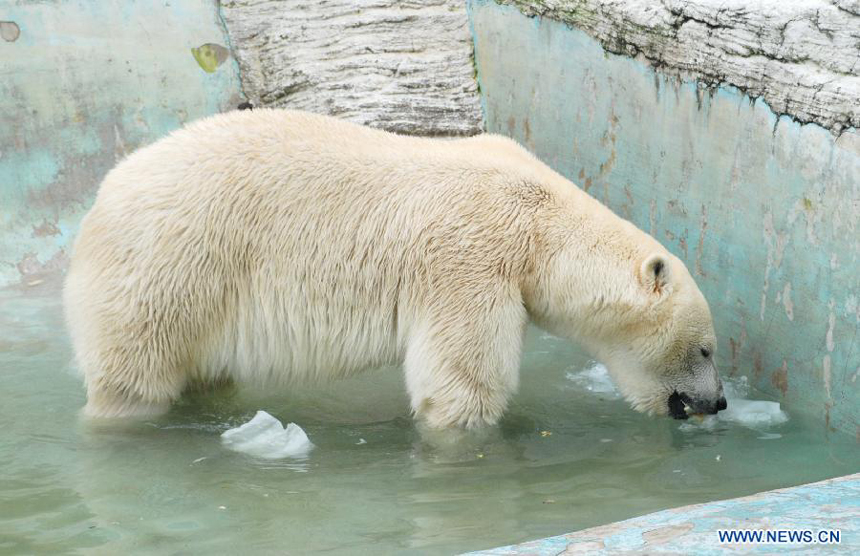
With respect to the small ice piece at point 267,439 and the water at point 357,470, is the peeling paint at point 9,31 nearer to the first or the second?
the water at point 357,470

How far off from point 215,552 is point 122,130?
14.8ft

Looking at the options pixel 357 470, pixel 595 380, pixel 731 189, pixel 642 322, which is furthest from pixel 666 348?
pixel 357 470

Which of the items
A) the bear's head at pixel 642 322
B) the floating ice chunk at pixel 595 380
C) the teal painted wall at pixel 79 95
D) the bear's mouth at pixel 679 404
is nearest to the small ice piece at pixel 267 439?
the bear's head at pixel 642 322

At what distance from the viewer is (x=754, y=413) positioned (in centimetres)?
523

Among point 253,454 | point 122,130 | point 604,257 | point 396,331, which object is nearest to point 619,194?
point 604,257

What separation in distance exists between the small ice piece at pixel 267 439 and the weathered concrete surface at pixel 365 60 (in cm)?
289

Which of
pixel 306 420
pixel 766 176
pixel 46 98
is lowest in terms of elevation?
pixel 306 420

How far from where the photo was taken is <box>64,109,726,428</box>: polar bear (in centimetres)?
463

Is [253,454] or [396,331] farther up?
[396,331]

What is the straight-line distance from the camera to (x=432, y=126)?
24.5ft

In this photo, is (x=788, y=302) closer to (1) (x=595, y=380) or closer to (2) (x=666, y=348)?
(2) (x=666, y=348)

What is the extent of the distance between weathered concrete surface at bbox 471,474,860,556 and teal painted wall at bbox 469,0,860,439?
1468mm

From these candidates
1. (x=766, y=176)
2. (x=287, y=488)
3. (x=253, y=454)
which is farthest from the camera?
(x=766, y=176)

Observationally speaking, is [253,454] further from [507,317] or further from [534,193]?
[534,193]
